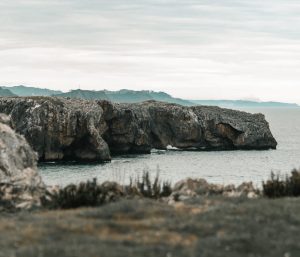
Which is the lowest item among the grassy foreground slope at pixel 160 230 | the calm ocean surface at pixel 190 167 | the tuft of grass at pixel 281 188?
the calm ocean surface at pixel 190 167

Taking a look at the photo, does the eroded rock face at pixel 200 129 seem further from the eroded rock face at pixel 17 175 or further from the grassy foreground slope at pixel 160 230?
the grassy foreground slope at pixel 160 230

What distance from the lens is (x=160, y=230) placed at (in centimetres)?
1788

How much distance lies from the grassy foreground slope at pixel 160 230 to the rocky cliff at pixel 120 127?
81857 millimetres

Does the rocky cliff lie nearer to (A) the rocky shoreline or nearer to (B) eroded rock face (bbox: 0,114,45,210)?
(B) eroded rock face (bbox: 0,114,45,210)

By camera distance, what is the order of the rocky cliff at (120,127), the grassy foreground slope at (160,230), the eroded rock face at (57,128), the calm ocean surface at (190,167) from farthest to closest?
the rocky cliff at (120,127)
the eroded rock face at (57,128)
the calm ocean surface at (190,167)
the grassy foreground slope at (160,230)

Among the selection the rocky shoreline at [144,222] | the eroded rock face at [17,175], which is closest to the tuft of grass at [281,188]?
the rocky shoreline at [144,222]

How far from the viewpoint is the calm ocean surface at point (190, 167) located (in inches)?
3177

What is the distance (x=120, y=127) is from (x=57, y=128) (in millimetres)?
23086

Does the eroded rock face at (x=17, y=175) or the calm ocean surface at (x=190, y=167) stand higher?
the eroded rock face at (x=17, y=175)

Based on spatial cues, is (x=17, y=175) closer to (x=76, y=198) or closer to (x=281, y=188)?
(x=76, y=198)

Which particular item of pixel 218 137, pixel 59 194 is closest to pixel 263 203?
pixel 59 194

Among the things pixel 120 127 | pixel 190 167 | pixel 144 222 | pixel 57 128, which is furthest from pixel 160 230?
pixel 120 127

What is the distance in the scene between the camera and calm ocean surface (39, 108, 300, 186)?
80.7 meters

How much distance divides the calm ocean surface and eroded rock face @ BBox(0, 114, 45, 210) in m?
32.9
